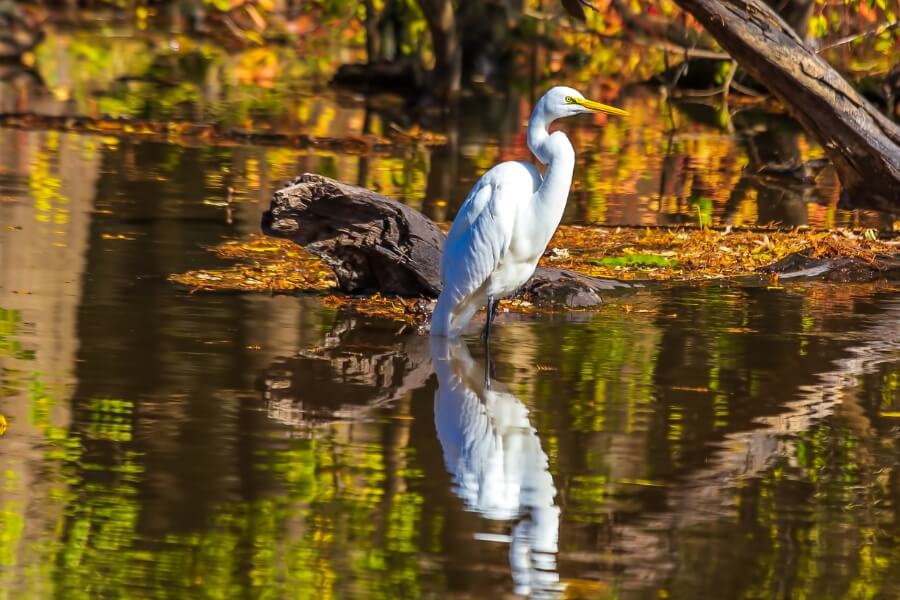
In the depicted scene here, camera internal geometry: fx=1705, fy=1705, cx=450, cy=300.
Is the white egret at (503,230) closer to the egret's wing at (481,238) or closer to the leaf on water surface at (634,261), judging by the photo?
the egret's wing at (481,238)

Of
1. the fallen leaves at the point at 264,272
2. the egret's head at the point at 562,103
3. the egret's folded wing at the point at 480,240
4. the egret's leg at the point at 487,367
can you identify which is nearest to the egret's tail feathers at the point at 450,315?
the egret's folded wing at the point at 480,240

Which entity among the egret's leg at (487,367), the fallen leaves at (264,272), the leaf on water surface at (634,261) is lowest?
the egret's leg at (487,367)

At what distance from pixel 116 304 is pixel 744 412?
405cm

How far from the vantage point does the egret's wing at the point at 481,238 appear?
9.23 meters

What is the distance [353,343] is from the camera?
948cm

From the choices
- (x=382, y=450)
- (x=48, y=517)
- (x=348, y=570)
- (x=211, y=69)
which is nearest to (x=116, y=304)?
(x=382, y=450)

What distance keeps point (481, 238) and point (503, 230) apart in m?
0.13

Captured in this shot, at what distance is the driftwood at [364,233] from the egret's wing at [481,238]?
1.09m

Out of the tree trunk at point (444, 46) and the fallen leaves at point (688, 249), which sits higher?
the tree trunk at point (444, 46)

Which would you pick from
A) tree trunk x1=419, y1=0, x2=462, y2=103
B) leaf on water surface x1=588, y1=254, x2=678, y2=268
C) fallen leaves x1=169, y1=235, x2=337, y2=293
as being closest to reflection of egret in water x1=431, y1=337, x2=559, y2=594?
fallen leaves x1=169, y1=235, x2=337, y2=293

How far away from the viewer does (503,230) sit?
9.23 meters

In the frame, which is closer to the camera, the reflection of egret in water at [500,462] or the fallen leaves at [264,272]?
the reflection of egret in water at [500,462]

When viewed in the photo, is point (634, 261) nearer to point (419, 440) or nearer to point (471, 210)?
point (471, 210)

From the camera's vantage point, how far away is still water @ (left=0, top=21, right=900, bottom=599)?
585cm
